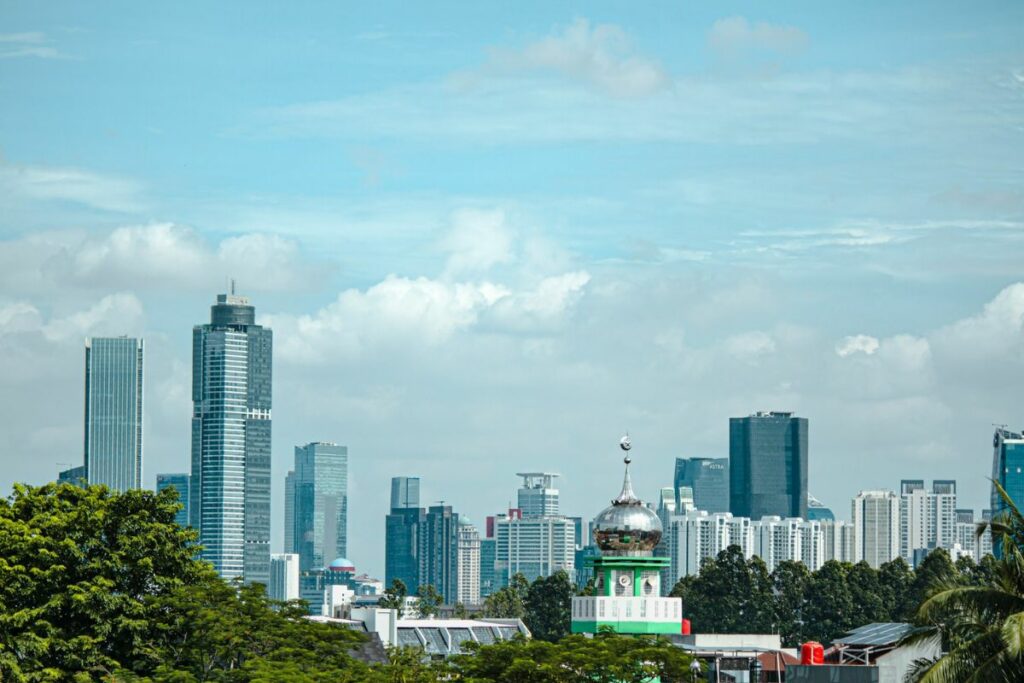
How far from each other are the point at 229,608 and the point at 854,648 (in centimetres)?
2102

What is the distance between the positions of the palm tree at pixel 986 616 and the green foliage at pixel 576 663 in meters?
16.5

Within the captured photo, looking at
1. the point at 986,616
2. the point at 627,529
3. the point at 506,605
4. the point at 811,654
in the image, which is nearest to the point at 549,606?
the point at 506,605

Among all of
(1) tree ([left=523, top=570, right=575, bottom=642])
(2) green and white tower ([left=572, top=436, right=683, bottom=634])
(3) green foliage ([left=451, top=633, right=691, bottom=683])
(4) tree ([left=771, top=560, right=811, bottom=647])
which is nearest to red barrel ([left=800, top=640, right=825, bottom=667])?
(3) green foliage ([left=451, top=633, right=691, bottom=683])

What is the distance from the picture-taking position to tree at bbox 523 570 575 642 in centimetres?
16512

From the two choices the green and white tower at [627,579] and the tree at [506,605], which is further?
the tree at [506,605]

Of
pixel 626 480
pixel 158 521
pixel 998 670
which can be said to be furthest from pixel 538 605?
pixel 998 670

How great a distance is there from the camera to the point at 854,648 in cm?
6594

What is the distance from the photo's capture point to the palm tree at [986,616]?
39.0m

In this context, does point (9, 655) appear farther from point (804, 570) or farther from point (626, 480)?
point (804, 570)

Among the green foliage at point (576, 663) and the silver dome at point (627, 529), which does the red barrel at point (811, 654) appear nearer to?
the green foliage at point (576, 663)

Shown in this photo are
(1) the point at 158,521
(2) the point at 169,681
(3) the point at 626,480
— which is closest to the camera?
(2) the point at 169,681

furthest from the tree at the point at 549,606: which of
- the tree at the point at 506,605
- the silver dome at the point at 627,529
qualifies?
the silver dome at the point at 627,529

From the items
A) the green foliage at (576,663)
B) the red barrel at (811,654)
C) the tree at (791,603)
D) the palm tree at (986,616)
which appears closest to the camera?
the palm tree at (986,616)

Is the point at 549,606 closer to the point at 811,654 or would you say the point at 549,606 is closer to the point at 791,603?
the point at 791,603
